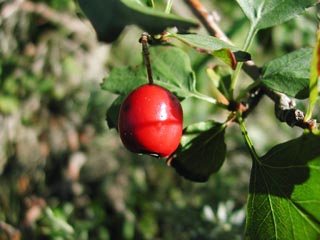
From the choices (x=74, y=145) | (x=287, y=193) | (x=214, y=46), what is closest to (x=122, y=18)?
(x=214, y=46)

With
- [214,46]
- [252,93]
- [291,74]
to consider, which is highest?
[214,46]

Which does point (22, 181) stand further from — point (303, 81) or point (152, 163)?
point (303, 81)

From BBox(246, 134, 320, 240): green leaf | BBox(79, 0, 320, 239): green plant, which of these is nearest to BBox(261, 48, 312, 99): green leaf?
BBox(79, 0, 320, 239): green plant

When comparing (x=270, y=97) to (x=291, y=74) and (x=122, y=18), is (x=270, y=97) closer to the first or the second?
(x=291, y=74)

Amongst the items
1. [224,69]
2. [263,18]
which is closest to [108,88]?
[224,69]

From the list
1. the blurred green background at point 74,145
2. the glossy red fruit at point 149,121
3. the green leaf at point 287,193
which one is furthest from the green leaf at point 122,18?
the blurred green background at point 74,145

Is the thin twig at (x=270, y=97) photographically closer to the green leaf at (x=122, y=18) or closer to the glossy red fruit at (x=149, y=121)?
the glossy red fruit at (x=149, y=121)
